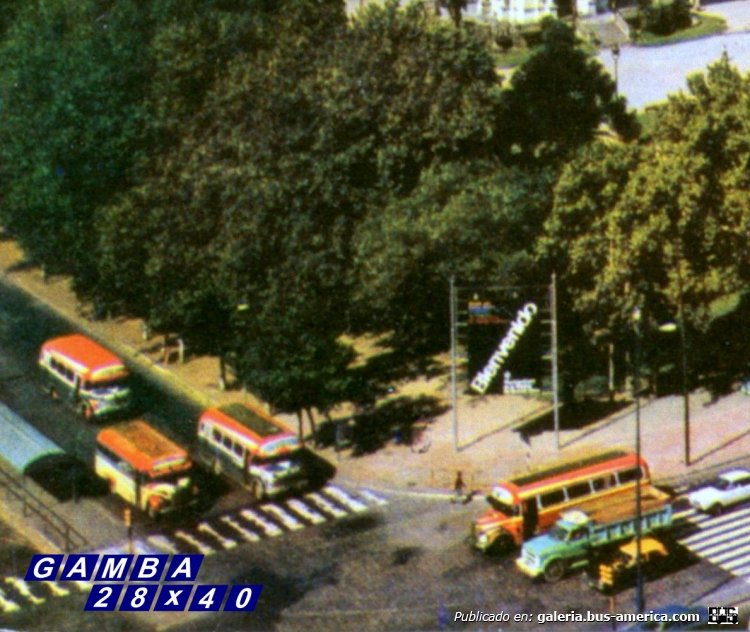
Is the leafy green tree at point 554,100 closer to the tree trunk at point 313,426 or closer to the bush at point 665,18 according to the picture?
the tree trunk at point 313,426

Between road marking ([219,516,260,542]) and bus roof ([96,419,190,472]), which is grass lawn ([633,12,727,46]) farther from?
road marking ([219,516,260,542])

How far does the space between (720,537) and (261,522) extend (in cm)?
2172

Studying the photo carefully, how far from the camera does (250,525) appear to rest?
251ft

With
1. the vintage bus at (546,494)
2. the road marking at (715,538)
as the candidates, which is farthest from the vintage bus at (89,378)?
the road marking at (715,538)

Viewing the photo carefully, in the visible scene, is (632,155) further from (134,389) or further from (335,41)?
(134,389)

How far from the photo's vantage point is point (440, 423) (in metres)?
85.9

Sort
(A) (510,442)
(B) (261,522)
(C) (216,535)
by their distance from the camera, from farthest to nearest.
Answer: (A) (510,442) < (B) (261,522) < (C) (216,535)

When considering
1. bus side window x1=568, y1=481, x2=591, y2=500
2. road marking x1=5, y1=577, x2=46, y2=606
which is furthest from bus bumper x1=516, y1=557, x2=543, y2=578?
road marking x1=5, y1=577, x2=46, y2=606

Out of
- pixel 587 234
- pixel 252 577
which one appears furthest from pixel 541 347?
pixel 252 577

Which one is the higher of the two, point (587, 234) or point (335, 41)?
point (335, 41)

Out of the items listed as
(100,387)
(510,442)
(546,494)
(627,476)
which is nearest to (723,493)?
(627,476)

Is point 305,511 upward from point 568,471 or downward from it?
downward

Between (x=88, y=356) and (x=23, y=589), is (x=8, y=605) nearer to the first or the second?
(x=23, y=589)

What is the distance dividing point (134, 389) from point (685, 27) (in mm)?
74709
